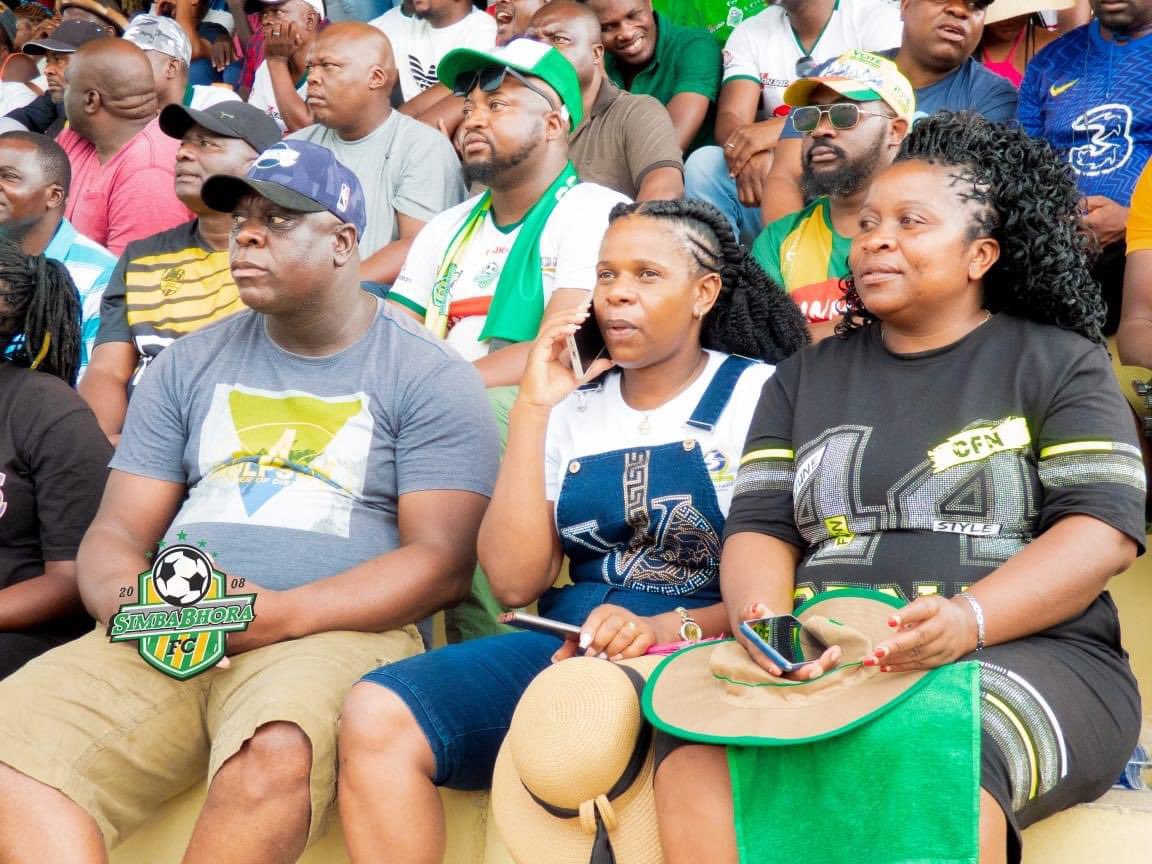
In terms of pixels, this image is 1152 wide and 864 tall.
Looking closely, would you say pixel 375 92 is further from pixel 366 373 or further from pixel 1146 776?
pixel 1146 776

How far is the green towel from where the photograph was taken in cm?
205

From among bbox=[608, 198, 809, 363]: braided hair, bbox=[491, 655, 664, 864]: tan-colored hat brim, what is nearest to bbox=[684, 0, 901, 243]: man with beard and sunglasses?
bbox=[608, 198, 809, 363]: braided hair

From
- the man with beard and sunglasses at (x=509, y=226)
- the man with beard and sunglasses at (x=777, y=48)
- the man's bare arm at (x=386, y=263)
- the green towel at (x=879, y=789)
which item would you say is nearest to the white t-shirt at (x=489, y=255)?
the man with beard and sunglasses at (x=509, y=226)

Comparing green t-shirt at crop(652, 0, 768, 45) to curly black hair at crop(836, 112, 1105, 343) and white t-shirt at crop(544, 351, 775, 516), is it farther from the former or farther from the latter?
curly black hair at crop(836, 112, 1105, 343)

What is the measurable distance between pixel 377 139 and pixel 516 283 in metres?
1.74

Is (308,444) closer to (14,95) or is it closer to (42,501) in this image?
(42,501)

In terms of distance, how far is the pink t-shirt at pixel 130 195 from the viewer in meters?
5.80

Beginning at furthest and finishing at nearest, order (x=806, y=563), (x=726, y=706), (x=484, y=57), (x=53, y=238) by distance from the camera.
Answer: (x=53, y=238), (x=484, y=57), (x=806, y=563), (x=726, y=706)

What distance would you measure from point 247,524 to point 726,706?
1.44 metres

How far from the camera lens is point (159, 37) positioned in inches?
275

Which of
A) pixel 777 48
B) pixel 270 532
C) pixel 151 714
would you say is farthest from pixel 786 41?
pixel 151 714

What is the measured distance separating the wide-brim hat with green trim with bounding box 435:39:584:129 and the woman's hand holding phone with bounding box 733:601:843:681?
275 cm

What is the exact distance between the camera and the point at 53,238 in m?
5.46

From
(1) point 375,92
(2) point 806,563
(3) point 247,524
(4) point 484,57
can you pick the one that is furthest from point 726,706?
(1) point 375,92
